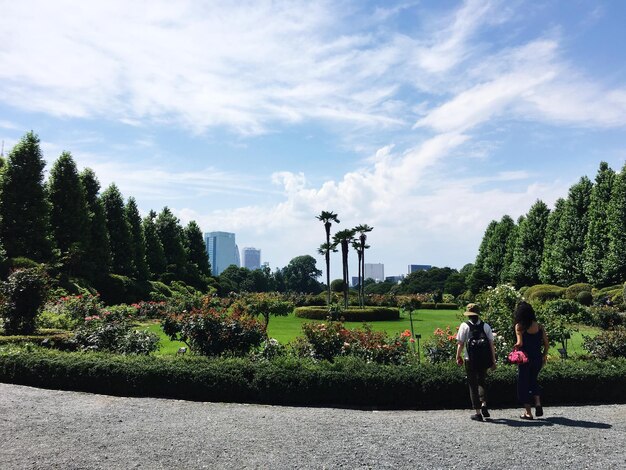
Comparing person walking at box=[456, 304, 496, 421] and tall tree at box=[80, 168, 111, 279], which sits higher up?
tall tree at box=[80, 168, 111, 279]

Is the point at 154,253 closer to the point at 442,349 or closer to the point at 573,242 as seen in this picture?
the point at 573,242

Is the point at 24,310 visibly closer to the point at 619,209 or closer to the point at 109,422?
the point at 109,422

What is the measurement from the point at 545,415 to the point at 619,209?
32818 millimetres

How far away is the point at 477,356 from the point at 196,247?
49.8 metres

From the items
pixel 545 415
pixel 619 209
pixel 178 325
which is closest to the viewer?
pixel 545 415

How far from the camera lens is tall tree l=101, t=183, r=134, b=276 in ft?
119

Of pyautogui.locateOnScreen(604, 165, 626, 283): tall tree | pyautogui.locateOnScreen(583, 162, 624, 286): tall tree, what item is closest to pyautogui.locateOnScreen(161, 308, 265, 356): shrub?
pyautogui.locateOnScreen(604, 165, 626, 283): tall tree

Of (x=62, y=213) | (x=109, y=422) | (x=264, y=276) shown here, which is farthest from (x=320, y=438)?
(x=264, y=276)

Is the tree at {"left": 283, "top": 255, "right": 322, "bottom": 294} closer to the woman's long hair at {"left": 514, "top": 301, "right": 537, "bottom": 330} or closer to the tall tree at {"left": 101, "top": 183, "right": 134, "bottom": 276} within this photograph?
the tall tree at {"left": 101, "top": 183, "right": 134, "bottom": 276}

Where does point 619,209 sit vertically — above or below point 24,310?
above

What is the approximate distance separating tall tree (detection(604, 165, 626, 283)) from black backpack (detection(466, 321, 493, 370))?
32.4m

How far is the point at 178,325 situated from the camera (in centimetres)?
1205

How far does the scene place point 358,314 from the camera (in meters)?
27.8

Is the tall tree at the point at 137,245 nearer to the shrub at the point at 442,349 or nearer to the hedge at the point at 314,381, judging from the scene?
the hedge at the point at 314,381
